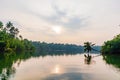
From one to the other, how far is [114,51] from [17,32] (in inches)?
3151

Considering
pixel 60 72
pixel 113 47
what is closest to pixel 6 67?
pixel 60 72

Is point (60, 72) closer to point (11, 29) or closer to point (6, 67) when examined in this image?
point (6, 67)

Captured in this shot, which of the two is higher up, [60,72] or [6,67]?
[6,67]

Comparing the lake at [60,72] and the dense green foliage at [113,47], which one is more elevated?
the dense green foliage at [113,47]

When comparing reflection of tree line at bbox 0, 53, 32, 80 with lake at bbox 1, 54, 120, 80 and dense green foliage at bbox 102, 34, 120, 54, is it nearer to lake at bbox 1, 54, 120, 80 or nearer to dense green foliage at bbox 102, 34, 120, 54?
lake at bbox 1, 54, 120, 80

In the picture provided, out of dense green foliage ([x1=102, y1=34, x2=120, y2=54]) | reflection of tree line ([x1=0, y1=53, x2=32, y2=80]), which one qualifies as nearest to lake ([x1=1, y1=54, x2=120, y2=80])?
reflection of tree line ([x1=0, y1=53, x2=32, y2=80])

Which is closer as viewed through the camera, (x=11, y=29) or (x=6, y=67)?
(x=6, y=67)

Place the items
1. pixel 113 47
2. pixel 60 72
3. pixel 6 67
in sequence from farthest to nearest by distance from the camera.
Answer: pixel 113 47 → pixel 6 67 → pixel 60 72

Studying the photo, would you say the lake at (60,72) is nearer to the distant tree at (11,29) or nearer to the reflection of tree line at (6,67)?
the reflection of tree line at (6,67)

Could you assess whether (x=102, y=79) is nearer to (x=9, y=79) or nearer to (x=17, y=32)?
(x=9, y=79)

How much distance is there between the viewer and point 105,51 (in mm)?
129750

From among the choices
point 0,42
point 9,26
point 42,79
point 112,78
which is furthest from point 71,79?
point 9,26

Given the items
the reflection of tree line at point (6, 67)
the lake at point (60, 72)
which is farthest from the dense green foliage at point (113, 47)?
the lake at point (60, 72)

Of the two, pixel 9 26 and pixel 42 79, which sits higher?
pixel 9 26
